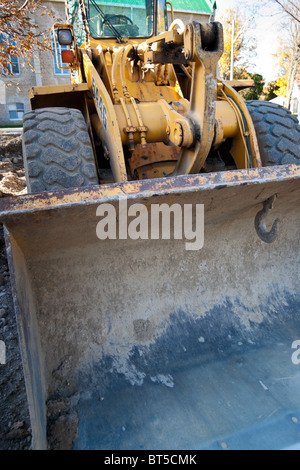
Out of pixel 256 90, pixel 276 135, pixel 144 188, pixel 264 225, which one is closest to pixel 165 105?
pixel 276 135

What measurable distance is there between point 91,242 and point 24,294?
52cm

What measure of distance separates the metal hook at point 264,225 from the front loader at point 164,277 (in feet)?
0.04

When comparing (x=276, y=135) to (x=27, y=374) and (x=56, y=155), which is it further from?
(x=27, y=374)

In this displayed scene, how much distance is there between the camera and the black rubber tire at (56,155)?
2.37 meters

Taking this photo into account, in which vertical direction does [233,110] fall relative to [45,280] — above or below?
above

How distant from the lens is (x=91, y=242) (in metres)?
2.13

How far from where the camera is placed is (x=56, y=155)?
7.89 feet

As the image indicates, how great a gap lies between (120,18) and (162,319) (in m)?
3.35

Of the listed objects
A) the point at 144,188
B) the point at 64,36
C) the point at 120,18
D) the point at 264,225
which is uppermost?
the point at 120,18

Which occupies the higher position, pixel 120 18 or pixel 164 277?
pixel 120 18

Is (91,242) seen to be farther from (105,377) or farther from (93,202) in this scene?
(105,377)

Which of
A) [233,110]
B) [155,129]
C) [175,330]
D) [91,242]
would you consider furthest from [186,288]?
[233,110]

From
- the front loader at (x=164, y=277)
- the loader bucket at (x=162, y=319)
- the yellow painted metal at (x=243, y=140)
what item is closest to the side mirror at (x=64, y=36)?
the front loader at (x=164, y=277)

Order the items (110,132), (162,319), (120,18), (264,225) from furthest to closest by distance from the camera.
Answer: (120,18) → (110,132) → (264,225) → (162,319)
